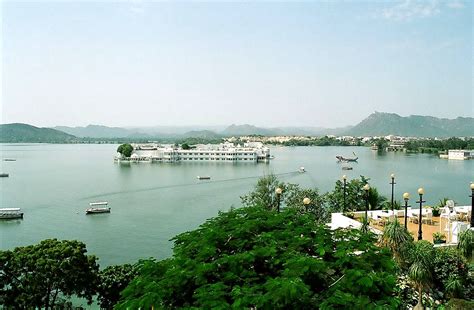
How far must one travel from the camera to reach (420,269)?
21.4 ft

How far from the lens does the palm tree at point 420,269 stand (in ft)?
21.3

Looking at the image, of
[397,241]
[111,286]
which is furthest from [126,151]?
[397,241]

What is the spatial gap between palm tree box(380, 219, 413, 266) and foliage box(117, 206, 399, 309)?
2447 mm

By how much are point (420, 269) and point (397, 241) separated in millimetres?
837

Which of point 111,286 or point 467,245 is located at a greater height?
point 467,245

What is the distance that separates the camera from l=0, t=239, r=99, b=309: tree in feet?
23.4

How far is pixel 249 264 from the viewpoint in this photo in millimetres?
4258

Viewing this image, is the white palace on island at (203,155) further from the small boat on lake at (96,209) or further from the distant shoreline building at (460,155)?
the small boat on lake at (96,209)

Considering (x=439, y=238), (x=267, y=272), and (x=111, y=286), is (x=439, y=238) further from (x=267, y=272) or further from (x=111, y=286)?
(x=111, y=286)

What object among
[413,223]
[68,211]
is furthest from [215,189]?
[413,223]

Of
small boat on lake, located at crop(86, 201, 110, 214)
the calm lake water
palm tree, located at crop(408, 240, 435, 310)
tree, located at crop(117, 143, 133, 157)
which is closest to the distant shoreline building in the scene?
the calm lake water

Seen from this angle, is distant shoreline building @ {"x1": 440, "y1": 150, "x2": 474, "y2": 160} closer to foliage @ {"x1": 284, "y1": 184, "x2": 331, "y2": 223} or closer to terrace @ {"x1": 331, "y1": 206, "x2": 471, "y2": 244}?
foliage @ {"x1": 284, "y1": 184, "x2": 331, "y2": 223}

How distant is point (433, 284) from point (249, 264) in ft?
13.4

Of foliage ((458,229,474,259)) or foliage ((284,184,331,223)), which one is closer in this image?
foliage ((458,229,474,259))
